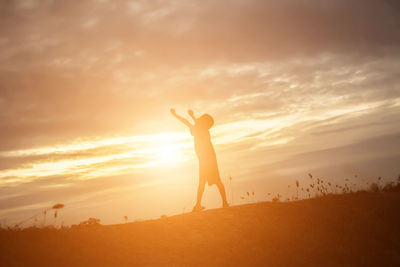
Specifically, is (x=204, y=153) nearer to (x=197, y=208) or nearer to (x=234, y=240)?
(x=197, y=208)

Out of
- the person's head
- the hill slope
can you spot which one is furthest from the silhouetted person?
the hill slope

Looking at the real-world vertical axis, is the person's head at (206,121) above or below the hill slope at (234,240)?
above

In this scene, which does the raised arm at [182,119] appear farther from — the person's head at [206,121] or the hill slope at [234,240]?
the hill slope at [234,240]

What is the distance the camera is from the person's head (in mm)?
14133

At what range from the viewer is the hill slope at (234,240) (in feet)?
27.3

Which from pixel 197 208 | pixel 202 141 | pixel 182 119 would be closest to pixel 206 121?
pixel 202 141

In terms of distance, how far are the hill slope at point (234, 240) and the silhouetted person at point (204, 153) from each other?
1.52 meters

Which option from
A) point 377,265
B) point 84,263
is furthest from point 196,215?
point 377,265

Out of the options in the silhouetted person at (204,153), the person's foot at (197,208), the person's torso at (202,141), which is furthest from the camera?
the person's torso at (202,141)

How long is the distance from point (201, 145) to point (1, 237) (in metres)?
7.79

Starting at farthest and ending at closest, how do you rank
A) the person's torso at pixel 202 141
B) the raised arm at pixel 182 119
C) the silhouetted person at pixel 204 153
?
the raised arm at pixel 182 119, the person's torso at pixel 202 141, the silhouetted person at pixel 204 153

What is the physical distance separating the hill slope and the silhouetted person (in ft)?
4.97

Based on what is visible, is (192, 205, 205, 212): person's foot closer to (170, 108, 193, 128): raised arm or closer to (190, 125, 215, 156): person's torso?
(190, 125, 215, 156): person's torso

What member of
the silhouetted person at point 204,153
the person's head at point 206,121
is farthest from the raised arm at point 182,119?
the person's head at point 206,121
